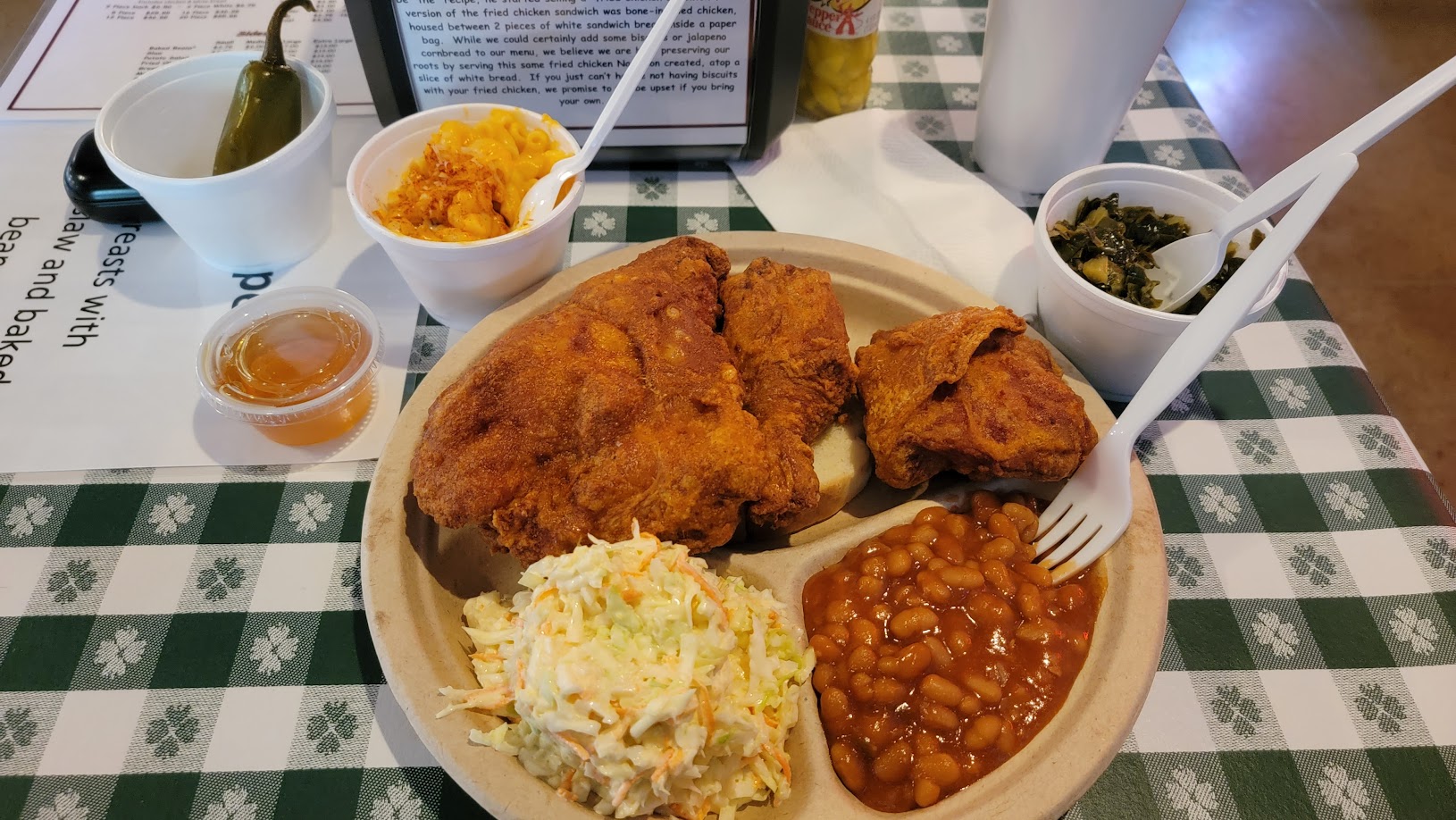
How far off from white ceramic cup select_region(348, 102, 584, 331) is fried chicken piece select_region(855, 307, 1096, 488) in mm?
1009

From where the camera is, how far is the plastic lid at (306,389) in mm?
2143

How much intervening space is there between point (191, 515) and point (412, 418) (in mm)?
706

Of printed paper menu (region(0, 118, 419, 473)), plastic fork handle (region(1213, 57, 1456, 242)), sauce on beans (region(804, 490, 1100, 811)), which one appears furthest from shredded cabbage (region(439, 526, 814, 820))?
plastic fork handle (region(1213, 57, 1456, 242))

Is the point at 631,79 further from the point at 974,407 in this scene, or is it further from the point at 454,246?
the point at 974,407

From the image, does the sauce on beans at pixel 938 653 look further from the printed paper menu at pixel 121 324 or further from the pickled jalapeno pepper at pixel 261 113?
the pickled jalapeno pepper at pixel 261 113

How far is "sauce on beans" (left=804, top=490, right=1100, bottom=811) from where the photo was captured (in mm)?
1678

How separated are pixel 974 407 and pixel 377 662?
1584mm

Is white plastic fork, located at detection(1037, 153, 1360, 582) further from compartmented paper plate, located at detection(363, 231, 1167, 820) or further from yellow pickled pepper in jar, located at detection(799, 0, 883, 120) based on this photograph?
yellow pickled pepper in jar, located at detection(799, 0, 883, 120)

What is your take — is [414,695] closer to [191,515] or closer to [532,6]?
[191,515]

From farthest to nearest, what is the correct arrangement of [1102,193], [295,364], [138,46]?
[138,46] < [1102,193] < [295,364]

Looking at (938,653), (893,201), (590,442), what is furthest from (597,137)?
(938,653)

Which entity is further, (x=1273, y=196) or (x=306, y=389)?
(x=306, y=389)

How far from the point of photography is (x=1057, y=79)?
101 inches

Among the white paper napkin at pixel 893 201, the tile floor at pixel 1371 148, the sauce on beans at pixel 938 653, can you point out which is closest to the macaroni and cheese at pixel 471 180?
the white paper napkin at pixel 893 201
